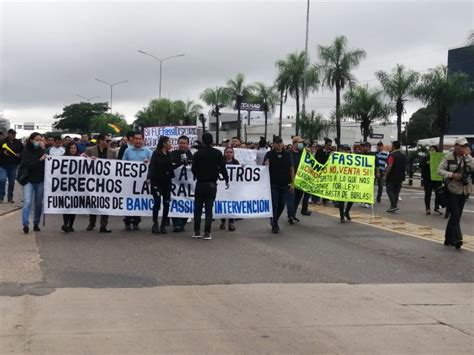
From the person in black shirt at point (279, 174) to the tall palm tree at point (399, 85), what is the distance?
24.2m

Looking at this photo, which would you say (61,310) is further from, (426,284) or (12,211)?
(12,211)

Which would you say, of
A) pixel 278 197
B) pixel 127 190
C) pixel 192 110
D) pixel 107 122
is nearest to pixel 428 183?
pixel 278 197

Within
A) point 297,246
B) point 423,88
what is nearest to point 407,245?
point 297,246

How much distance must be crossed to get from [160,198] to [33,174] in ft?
7.29

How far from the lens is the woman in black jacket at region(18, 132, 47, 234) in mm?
10117

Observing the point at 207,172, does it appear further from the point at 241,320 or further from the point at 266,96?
the point at 266,96

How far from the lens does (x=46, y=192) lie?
34.6ft

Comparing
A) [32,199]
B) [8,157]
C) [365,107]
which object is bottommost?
[32,199]

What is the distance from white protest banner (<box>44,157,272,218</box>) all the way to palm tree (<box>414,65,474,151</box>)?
23223mm

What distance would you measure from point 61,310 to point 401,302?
3563 mm

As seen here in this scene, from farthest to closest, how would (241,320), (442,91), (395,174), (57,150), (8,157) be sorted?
(442,91) → (395,174) → (8,157) → (57,150) → (241,320)

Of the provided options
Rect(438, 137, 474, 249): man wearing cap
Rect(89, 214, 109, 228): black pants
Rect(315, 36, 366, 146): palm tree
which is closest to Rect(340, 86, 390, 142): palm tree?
Rect(315, 36, 366, 146): palm tree

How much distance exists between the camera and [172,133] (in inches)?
823

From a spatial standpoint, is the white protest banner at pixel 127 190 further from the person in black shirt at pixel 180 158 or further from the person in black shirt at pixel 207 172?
the person in black shirt at pixel 207 172
